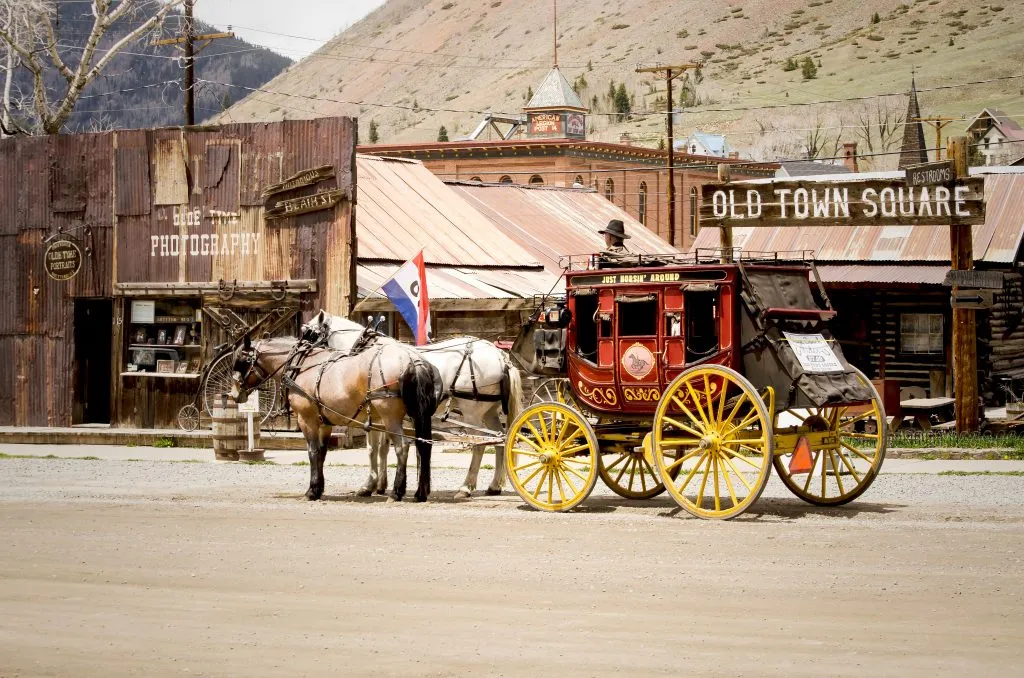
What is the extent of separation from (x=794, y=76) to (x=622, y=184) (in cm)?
8972

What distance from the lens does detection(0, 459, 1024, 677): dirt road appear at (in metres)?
8.52

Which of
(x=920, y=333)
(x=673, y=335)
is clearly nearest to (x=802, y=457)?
(x=673, y=335)

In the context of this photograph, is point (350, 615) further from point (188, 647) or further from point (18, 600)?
point (18, 600)

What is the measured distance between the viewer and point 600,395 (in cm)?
1513

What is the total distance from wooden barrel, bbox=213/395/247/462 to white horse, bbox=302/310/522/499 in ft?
19.6

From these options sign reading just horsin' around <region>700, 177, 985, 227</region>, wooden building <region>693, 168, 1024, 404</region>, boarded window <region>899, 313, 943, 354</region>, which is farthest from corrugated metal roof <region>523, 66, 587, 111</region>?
sign reading just horsin' around <region>700, 177, 985, 227</region>

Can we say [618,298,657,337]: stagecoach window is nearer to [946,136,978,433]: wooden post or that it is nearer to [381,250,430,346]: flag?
[381,250,430,346]: flag

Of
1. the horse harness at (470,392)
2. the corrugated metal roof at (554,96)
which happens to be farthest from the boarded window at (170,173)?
the corrugated metal roof at (554,96)

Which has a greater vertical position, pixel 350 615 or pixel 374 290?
pixel 374 290

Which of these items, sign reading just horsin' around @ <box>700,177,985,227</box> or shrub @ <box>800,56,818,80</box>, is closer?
sign reading just horsin' around @ <box>700,177,985,227</box>

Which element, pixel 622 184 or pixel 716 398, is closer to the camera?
pixel 716 398

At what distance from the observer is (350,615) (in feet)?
32.0

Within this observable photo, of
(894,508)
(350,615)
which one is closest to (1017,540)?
(894,508)

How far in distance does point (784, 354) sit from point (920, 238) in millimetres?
18093
